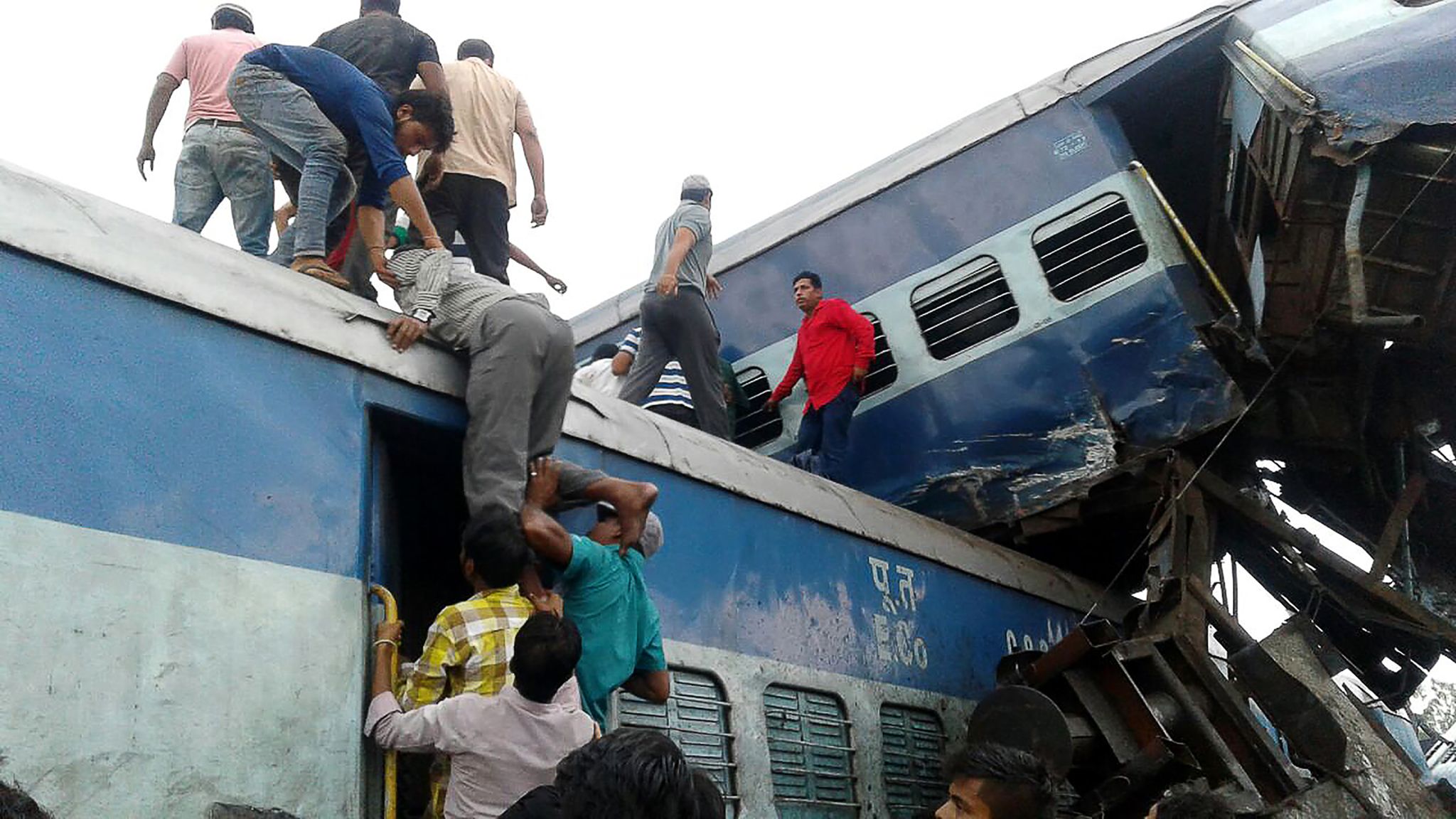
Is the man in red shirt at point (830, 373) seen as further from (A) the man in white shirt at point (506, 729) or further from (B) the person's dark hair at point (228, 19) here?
(A) the man in white shirt at point (506, 729)

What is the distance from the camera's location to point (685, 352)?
312 inches

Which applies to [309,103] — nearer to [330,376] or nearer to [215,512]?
[330,376]

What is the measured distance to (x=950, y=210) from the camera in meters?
8.56

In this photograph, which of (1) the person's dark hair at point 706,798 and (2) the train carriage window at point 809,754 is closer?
(1) the person's dark hair at point 706,798

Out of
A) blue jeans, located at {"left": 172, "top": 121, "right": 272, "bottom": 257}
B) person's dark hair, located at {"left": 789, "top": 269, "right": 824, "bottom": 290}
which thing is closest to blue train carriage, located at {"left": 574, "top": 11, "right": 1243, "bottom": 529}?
person's dark hair, located at {"left": 789, "top": 269, "right": 824, "bottom": 290}

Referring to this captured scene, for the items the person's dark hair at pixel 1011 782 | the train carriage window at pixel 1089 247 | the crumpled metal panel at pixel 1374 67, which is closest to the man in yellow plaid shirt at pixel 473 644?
the person's dark hair at pixel 1011 782

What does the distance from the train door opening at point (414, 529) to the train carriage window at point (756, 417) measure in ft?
13.8

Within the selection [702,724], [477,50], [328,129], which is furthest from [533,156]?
[702,724]

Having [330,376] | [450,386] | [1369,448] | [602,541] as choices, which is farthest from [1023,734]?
[1369,448]

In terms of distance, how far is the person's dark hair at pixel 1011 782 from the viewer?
3039 millimetres

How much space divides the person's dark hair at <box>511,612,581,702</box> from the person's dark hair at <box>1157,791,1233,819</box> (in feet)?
4.86

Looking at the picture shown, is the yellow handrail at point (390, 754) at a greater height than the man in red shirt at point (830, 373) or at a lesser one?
lesser

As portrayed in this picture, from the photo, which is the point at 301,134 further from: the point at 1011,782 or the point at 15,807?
the point at 15,807

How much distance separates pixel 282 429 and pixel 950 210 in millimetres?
5762
